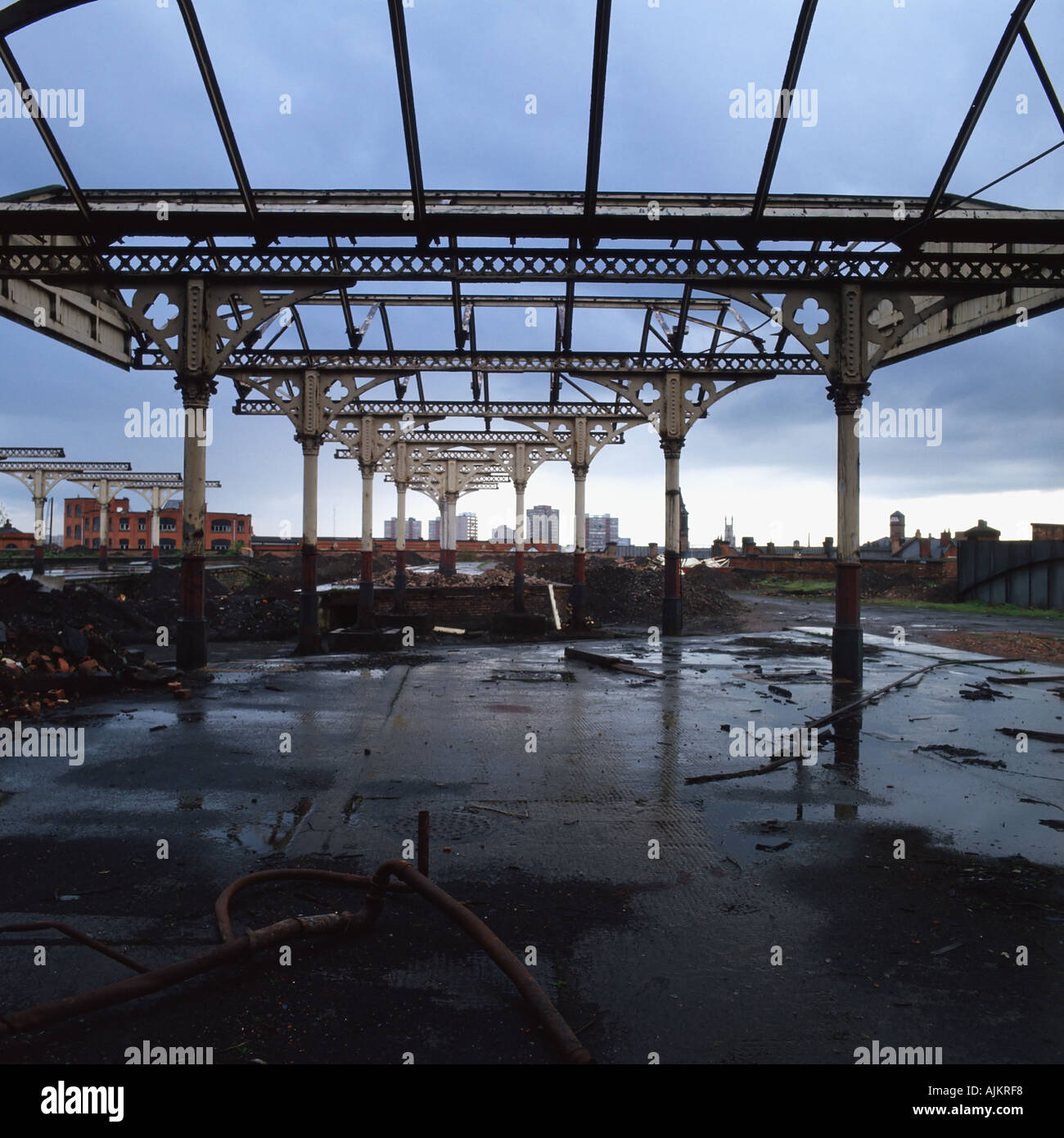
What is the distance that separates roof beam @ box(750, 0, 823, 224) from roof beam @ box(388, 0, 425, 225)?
4426mm

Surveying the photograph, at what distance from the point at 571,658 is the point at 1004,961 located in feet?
38.3

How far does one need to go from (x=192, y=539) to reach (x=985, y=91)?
40.4ft

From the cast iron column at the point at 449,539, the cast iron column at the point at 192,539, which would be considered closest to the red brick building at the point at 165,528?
the cast iron column at the point at 449,539

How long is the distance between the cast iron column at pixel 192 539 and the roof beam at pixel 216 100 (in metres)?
3.06

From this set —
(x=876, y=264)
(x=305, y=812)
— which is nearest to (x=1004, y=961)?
(x=305, y=812)

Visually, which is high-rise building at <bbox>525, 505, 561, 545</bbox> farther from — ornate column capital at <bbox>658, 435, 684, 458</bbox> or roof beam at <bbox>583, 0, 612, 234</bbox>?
roof beam at <bbox>583, 0, 612, 234</bbox>

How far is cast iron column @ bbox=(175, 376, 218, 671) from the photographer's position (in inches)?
465

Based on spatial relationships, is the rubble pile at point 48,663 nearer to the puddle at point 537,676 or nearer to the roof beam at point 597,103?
the puddle at point 537,676

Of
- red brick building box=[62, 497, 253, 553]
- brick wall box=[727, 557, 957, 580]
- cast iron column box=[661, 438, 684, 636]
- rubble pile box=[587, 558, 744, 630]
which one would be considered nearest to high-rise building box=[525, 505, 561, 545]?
red brick building box=[62, 497, 253, 553]

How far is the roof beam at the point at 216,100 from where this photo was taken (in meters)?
8.56

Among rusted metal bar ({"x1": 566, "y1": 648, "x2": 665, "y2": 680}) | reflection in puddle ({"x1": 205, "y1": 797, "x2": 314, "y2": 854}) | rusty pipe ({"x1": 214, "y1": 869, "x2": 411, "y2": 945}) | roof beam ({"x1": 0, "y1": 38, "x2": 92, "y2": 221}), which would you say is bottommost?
rusted metal bar ({"x1": 566, "y1": 648, "x2": 665, "y2": 680})

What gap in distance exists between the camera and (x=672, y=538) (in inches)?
755

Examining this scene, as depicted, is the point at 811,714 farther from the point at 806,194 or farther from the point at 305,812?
the point at 806,194
